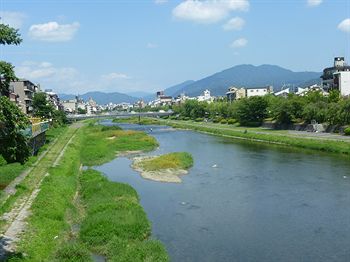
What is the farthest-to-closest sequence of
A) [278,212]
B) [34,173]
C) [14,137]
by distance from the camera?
[34,173] → [278,212] → [14,137]

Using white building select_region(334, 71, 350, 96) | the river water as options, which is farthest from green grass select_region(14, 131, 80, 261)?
white building select_region(334, 71, 350, 96)

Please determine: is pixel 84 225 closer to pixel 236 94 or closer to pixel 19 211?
pixel 19 211

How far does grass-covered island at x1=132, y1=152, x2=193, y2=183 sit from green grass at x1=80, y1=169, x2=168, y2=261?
317 inches

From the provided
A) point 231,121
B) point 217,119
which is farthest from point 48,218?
point 217,119

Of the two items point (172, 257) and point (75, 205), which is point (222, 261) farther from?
point (75, 205)

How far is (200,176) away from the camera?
3419 cm

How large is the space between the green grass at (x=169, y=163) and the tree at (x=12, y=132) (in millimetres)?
25073

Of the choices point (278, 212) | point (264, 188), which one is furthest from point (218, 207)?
point (264, 188)

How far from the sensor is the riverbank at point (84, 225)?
1548 cm

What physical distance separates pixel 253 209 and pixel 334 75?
80.2m

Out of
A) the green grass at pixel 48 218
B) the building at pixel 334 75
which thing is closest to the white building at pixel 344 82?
the building at pixel 334 75

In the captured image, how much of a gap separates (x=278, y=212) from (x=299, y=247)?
18.1 feet

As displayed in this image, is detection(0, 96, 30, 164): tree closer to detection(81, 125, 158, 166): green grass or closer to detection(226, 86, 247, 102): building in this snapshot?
detection(81, 125, 158, 166): green grass

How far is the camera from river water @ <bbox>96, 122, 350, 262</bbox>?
16984mm
